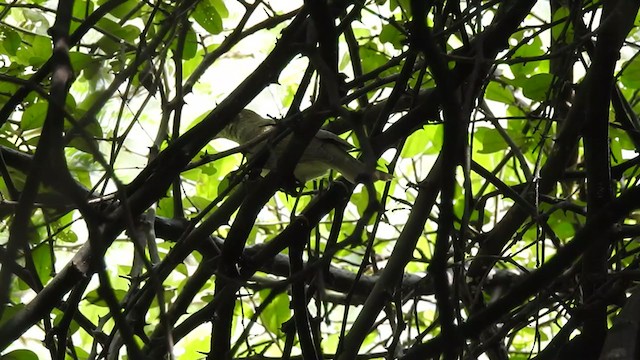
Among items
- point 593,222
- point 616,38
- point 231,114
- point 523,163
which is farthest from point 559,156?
point 231,114

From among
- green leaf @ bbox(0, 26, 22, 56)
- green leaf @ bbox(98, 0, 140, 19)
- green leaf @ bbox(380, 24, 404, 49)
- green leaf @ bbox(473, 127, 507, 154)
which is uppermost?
green leaf @ bbox(98, 0, 140, 19)

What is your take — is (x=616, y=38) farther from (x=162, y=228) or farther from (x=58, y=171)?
(x=162, y=228)

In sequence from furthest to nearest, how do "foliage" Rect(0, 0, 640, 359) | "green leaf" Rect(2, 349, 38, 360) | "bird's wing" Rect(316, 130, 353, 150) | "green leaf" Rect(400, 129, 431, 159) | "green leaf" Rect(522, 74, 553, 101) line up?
"green leaf" Rect(400, 129, 431, 159), "bird's wing" Rect(316, 130, 353, 150), "green leaf" Rect(522, 74, 553, 101), "green leaf" Rect(2, 349, 38, 360), "foliage" Rect(0, 0, 640, 359)

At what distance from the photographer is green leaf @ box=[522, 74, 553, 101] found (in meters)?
2.01

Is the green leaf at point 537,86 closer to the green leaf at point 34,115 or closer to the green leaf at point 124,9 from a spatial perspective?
the green leaf at point 124,9

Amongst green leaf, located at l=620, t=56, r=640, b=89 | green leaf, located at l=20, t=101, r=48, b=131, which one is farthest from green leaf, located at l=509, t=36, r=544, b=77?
green leaf, located at l=20, t=101, r=48, b=131

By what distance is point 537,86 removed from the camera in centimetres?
203

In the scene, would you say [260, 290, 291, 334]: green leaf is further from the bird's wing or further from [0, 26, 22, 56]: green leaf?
[0, 26, 22, 56]: green leaf

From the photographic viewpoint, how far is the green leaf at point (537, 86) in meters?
2.01

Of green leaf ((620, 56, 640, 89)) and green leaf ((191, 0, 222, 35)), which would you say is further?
green leaf ((191, 0, 222, 35))

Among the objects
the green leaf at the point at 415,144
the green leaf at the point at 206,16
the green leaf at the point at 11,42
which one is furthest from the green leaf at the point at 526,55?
the green leaf at the point at 11,42

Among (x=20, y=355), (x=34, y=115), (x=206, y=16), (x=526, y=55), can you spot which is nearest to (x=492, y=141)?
(x=526, y=55)

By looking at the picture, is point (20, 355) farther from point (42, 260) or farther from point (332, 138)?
point (332, 138)

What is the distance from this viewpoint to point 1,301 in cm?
87
